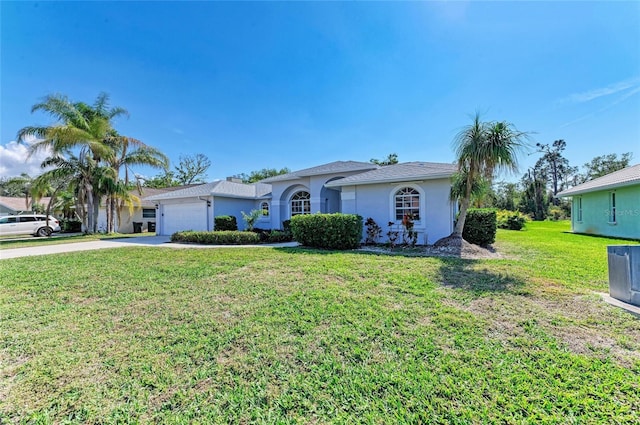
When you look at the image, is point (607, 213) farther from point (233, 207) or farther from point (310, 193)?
point (233, 207)

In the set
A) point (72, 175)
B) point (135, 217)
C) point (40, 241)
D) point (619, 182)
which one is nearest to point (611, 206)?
point (619, 182)

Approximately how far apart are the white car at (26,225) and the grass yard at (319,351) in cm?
2047

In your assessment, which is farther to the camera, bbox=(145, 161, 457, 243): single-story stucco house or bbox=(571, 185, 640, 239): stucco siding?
bbox=(571, 185, 640, 239): stucco siding

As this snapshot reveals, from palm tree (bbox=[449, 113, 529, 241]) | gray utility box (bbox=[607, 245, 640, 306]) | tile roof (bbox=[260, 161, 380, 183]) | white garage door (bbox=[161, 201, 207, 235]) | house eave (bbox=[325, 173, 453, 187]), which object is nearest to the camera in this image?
gray utility box (bbox=[607, 245, 640, 306])

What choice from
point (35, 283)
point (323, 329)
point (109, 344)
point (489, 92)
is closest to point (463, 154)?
point (489, 92)

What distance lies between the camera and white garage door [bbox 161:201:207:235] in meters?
19.5

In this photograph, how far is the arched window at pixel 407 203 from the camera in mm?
13078

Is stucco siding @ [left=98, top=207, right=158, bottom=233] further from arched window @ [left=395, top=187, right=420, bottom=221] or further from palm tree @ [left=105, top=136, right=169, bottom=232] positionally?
arched window @ [left=395, top=187, right=420, bottom=221]

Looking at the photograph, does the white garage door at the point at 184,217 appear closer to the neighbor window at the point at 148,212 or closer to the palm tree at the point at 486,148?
the neighbor window at the point at 148,212

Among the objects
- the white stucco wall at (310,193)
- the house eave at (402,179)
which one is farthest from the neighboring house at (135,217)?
the house eave at (402,179)

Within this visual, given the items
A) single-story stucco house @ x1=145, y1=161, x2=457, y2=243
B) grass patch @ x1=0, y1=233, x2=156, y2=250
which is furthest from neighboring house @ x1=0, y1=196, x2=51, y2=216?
single-story stucco house @ x1=145, y1=161, x2=457, y2=243

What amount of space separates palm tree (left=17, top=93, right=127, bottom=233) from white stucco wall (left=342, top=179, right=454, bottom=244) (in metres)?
19.7

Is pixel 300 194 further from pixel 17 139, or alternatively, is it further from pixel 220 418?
pixel 17 139

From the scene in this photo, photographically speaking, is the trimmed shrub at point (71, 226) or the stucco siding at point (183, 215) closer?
the stucco siding at point (183, 215)
